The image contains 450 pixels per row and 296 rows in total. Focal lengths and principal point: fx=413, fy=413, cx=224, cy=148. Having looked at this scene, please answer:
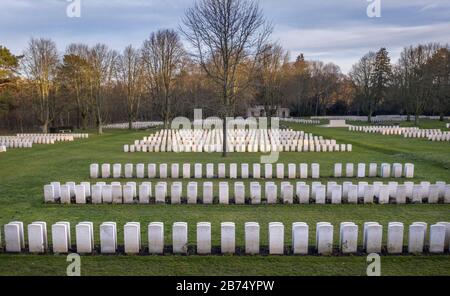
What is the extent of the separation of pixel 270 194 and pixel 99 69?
137 ft

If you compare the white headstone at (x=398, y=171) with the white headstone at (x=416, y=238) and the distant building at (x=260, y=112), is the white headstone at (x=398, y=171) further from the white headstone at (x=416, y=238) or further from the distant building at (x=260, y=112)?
the distant building at (x=260, y=112)

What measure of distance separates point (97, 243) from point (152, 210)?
Result: 8.61 ft

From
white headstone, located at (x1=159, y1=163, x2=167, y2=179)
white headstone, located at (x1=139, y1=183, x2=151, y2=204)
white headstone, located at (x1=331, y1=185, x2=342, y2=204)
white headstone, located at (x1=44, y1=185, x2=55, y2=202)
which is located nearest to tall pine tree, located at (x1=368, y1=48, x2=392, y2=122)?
white headstone, located at (x1=159, y1=163, x2=167, y2=179)

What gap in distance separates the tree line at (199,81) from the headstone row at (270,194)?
430 inches

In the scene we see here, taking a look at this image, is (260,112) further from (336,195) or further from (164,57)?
(336,195)

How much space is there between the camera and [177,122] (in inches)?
2068

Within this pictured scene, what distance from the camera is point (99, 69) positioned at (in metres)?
48.1

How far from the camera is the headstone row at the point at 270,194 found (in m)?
10.9

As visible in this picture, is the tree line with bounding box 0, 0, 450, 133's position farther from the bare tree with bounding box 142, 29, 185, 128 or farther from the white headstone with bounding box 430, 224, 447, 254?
Answer: the white headstone with bounding box 430, 224, 447, 254

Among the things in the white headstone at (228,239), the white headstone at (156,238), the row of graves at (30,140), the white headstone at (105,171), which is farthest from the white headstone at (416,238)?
the row of graves at (30,140)

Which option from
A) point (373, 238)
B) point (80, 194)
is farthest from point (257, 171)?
point (373, 238)

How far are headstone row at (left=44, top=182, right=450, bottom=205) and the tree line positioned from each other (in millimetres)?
10927

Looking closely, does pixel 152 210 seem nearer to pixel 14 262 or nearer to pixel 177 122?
pixel 14 262

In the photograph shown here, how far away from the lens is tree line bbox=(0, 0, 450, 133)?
23.8 metres
